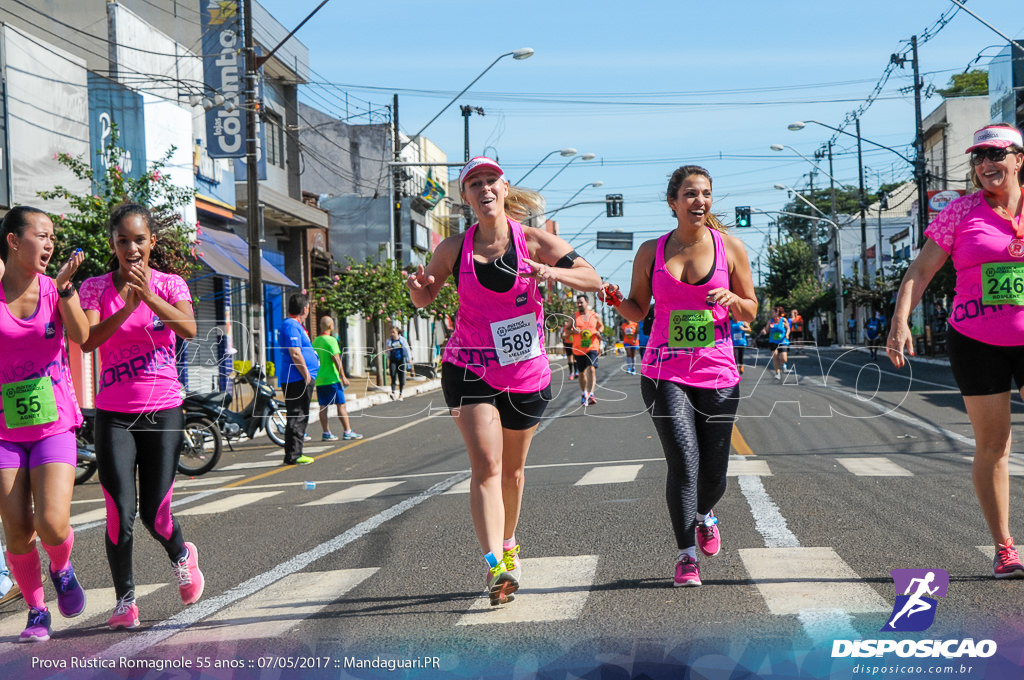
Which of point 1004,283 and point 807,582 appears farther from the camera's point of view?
point 807,582

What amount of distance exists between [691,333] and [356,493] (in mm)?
5706

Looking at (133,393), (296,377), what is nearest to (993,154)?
(133,393)

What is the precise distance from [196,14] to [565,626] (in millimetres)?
29312

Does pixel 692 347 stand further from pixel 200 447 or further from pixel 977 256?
pixel 200 447

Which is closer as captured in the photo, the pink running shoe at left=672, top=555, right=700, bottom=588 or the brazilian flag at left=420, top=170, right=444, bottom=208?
the pink running shoe at left=672, top=555, right=700, bottom=588

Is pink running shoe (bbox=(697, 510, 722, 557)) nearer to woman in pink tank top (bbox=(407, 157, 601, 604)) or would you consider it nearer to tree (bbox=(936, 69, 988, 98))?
woman in pink tank top (bbox=(407, 157, 601, 604))

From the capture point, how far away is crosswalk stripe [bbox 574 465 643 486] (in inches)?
406

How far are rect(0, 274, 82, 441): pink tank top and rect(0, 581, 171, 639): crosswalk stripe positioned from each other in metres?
0.99

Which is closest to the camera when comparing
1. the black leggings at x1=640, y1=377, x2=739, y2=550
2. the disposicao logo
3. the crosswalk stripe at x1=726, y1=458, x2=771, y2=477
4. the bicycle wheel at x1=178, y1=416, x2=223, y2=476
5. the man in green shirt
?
the disposicao logo

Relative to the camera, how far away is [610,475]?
10.8 metres

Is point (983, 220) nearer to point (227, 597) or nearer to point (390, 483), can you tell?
point (227, 597)

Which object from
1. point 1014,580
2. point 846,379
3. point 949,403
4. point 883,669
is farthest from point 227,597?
point 846,379

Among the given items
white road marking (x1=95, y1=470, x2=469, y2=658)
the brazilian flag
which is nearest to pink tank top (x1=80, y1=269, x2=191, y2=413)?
white road marking (x1=95, y1=470, x2=469, y2=658)

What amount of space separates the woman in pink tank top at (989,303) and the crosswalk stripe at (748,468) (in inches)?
191
